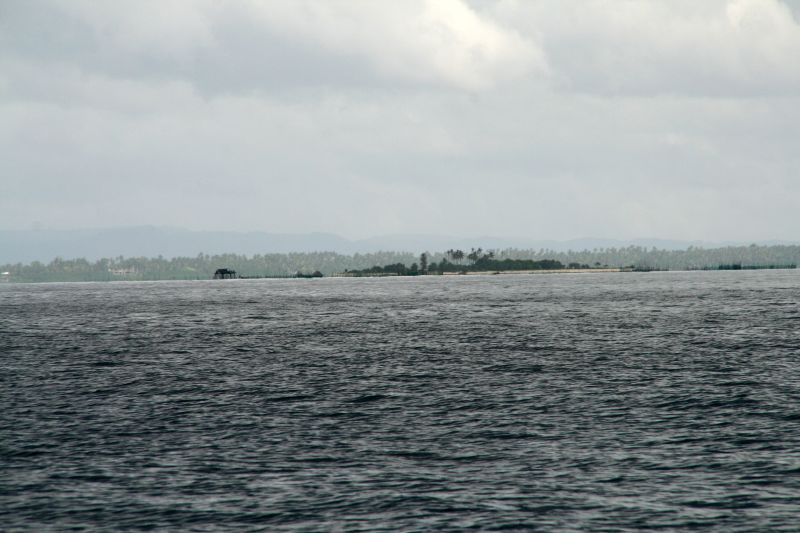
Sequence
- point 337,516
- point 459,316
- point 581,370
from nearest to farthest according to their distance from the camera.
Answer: point 337,516 < point 581,370 < point 459,316

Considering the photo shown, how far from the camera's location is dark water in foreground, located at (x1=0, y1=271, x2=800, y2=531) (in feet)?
107

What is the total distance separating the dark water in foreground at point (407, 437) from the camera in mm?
32594

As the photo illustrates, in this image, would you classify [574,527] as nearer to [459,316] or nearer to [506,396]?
[506,396]

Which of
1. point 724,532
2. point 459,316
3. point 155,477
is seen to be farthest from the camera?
point 459,316

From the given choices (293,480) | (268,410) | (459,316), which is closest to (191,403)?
(268,410)

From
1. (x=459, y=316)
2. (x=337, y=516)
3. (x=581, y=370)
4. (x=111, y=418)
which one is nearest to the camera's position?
(x=337, y=516)

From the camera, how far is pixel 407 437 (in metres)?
45.6

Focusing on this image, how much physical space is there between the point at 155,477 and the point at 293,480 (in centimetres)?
598

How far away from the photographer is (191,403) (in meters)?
59.4

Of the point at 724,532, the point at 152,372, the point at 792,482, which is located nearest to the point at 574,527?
the point at 724,532

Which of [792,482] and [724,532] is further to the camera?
[792,482]

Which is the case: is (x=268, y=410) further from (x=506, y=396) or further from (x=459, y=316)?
(x=459, y=316)

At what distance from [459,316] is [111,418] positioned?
112604mm

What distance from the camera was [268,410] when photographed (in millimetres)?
55531
